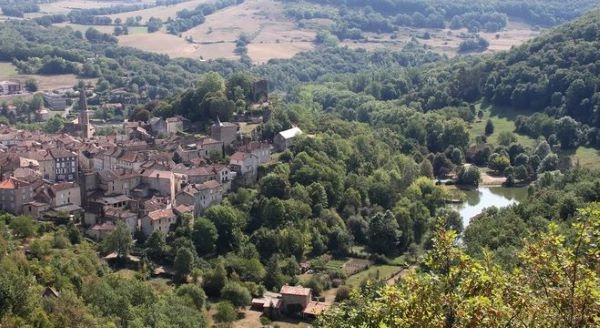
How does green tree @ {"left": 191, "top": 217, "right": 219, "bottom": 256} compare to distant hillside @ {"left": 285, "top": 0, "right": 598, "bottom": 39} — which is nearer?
green tree @ {"left": 191, "top": 217, "right": 219, "bottom": 256}

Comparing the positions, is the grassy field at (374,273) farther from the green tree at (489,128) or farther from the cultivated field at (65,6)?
the cultivated field at (65,6)

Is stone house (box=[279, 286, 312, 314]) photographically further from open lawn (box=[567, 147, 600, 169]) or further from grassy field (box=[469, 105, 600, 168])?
open lawn (box=[567, 147, 600, 169])

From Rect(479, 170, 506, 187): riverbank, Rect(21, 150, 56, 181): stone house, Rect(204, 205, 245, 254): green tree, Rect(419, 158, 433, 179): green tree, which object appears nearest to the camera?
Rect(204, 205, 245, 254): green tree

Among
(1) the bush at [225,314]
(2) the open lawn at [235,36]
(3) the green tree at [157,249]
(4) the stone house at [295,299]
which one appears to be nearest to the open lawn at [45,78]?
(2) the open lawn at [235,36]

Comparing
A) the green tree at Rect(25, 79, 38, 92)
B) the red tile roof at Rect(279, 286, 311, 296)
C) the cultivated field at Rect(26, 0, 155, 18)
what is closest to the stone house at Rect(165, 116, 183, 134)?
the red tile roof at Rect(279, 286, 311, 296)

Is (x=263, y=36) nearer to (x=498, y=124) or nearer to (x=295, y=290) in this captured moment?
(x=498, y=124)

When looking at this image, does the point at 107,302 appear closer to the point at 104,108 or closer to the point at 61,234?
the point at 61,234
